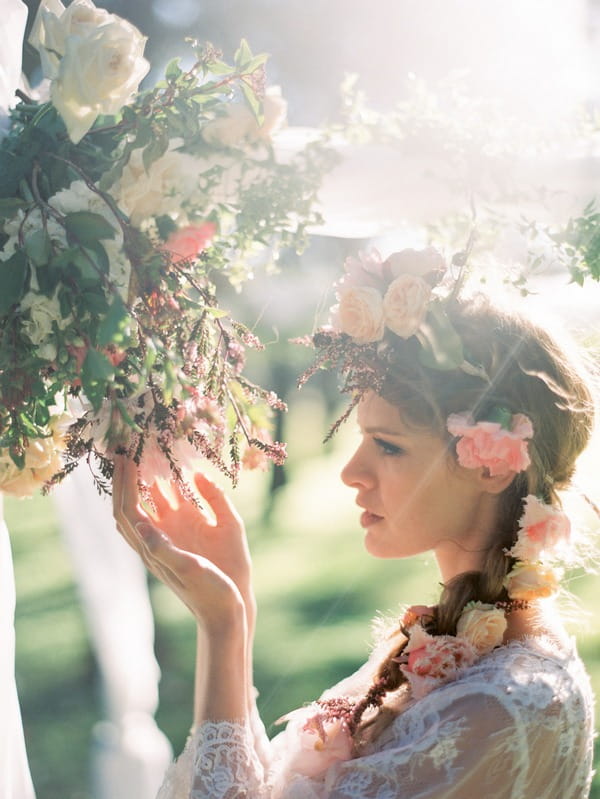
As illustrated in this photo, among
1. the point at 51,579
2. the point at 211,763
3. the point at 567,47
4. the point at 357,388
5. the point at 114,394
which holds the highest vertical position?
the point at 51,579

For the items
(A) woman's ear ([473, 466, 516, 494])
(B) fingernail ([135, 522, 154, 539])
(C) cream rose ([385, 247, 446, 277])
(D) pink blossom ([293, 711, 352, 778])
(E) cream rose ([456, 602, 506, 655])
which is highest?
(C) cream rose ([385, 247, 446, 277])

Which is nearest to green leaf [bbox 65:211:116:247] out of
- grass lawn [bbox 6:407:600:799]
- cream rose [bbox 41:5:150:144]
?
cream rose [bbox 41:5:150:144]

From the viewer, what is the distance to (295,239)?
130cm

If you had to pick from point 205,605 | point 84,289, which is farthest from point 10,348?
point 205,605

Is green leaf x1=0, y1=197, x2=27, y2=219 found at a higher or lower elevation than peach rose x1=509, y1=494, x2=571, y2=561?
higher

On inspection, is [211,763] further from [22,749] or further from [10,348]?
[10,348]

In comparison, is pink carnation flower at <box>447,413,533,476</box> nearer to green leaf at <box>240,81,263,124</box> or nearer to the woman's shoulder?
the woman's shoulder

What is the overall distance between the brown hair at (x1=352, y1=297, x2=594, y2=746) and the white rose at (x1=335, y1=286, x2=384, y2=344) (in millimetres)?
62

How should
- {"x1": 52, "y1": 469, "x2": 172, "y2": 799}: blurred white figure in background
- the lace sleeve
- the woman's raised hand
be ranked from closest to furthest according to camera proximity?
1. the lace sleeve
2. the woman's raised hand
3. {"x1": 52, "y1": 469, "x2": 172, "y2": 799}: blurred white figure in background

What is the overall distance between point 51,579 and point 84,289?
302 centimetres

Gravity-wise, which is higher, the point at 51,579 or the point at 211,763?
the point at 51,579

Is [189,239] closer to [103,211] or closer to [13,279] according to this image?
[103,211]

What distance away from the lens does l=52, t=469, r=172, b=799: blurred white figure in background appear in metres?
1.90

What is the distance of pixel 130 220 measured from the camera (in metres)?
1.24
